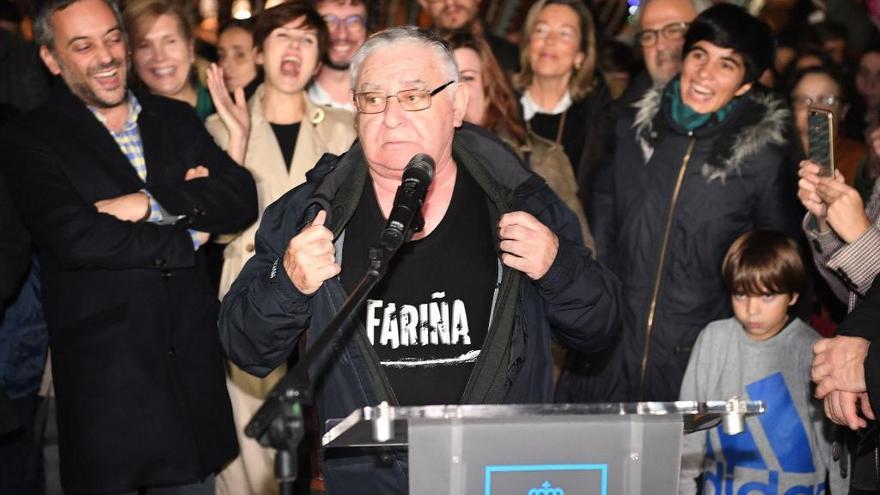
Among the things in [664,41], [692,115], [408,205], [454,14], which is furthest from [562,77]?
[408,205]

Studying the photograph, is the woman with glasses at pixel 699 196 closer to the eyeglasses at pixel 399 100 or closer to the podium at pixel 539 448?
the eyeglasses at pixel 399 100

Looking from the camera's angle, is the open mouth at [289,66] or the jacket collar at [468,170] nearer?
the jacket collar at [468,170]

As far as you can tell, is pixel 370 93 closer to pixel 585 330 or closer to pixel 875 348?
pixel 585 330

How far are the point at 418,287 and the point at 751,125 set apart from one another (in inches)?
84.8

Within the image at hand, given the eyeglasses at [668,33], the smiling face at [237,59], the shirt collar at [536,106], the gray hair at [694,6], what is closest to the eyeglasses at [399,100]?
the shirt collar at [536,106]

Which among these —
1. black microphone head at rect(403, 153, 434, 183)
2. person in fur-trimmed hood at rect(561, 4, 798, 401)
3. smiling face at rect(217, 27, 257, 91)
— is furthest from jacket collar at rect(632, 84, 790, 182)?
smiling face at rect(217, 27, 257, 91)

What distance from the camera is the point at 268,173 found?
17.3 ft

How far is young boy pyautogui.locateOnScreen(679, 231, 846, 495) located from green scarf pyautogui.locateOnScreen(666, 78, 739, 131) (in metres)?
0.52

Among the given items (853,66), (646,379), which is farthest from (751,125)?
(853,66)

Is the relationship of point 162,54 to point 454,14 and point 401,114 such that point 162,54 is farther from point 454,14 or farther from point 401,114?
point 401,114

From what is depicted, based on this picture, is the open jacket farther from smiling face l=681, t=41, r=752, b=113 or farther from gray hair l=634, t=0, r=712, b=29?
gray hair l=634, t=0, r=712, b=29

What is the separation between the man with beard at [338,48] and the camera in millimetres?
5715

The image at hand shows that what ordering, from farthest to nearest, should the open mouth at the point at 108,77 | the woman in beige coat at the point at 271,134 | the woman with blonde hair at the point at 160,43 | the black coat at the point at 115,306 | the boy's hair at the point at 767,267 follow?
1. the woman with blonde hair at the point at 160,43
2. the woman in beige coat at the point at 271,134
3. the boy's hair at the point at 767,267
4. the open mouth at the point at 108,77
5. the black coat at the point at 115,306

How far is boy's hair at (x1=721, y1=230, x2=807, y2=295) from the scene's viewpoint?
15.6 feet
